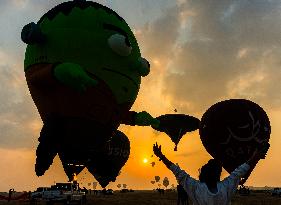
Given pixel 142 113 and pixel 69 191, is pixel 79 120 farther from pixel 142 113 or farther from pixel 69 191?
pixel 69 191

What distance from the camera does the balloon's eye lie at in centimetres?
1296

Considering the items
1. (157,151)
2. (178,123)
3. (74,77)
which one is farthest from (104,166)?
(157,151)

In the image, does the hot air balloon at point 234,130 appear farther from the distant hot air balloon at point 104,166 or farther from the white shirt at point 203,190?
the white shirt at point 203,190

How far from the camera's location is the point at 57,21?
13445mm

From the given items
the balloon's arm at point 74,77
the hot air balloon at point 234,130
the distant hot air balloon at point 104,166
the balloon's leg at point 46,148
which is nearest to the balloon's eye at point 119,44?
the balloon's arm at point 74,77

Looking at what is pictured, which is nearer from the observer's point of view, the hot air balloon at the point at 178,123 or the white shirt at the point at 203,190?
the white shirt at the point at 203,190

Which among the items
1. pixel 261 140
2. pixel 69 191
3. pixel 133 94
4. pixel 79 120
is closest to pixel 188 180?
pixel 79 120

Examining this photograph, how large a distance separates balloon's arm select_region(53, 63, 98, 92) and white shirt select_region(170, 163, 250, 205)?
6823 millimetres

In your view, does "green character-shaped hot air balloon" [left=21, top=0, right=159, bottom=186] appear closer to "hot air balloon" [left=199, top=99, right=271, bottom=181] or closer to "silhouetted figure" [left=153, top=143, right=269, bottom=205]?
"hot air balloon" [left=199, top=99, right=271, bottom=181]

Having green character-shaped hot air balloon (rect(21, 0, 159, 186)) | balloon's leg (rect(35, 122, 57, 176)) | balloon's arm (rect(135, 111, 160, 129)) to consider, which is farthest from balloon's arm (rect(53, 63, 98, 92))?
balloon's arm (rect(135, 111, 160, 129))

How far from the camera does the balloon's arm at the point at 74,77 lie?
11.8 metres

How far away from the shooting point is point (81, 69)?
12125mm

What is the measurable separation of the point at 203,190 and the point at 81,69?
7541 mm

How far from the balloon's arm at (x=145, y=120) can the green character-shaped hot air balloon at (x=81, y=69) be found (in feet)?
5.95
